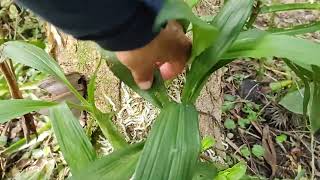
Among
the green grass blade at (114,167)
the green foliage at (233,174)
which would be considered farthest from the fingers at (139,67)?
the green foliage at (233,174)

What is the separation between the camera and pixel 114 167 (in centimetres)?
100

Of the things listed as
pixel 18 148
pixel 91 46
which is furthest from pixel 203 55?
pixel 18 148

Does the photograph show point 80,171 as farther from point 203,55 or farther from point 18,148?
point 18,148

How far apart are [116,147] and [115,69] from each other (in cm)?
19

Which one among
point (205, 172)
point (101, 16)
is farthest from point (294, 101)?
point (101, 16)

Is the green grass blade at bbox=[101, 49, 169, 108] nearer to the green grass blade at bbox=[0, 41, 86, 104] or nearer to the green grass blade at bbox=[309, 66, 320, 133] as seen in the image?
the green grass blade at bbox=[0, 41, 86, 104]

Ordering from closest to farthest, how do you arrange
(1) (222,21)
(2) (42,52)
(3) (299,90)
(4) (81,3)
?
1. (4) (81,3)
2. (1) (222,21)
3. (2) (42,52)
4. (3) (299,90)

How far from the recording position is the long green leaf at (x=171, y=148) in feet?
2.80

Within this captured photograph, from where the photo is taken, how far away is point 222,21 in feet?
2.97

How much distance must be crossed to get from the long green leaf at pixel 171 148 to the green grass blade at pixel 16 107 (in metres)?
0.25

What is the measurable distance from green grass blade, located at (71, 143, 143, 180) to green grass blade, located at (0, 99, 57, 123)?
0.15m

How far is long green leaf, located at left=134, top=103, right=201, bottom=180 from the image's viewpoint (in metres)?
0.85

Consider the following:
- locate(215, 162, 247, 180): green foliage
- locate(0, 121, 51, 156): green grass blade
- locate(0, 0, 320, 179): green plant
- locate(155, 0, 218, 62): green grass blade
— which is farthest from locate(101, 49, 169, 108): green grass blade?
locate(0, 121, 51, 156): green grass blade

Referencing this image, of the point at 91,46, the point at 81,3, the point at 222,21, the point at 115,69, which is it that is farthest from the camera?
the point at 91,46
